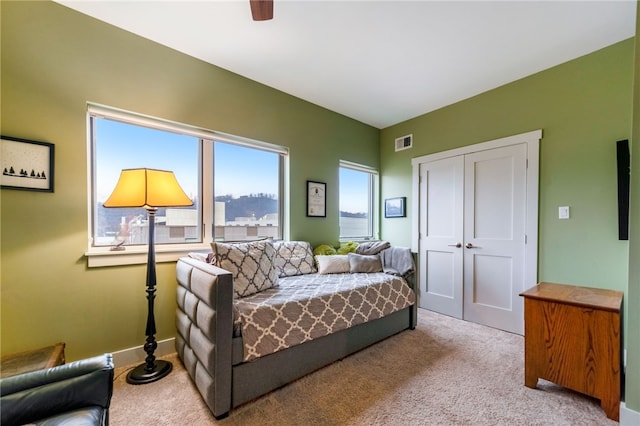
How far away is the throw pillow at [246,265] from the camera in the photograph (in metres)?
2.03

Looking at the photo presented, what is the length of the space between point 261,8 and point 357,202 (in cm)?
292

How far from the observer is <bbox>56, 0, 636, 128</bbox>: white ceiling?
6.16 feet

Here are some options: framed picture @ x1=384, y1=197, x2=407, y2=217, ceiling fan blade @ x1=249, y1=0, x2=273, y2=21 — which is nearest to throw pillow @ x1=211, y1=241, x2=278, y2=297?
ceiling fan blade @ x1=249, y1=0, x2=273, y2=21

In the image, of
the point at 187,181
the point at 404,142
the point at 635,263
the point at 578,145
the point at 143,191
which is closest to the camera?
the point at 635,263

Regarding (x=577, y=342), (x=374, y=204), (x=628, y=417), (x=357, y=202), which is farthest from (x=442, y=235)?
(x=628, y=417)

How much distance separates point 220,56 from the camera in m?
2.45

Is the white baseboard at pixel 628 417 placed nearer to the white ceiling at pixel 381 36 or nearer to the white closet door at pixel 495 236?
the white closet door at pixel 495 236

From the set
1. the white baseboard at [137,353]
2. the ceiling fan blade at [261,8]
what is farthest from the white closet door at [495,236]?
the white baseboard at [137,353]

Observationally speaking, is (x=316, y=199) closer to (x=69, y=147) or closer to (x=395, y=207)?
(x=395, y=207)

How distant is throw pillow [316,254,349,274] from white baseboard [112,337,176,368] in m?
1.48

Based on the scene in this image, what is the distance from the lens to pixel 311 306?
1.96 m

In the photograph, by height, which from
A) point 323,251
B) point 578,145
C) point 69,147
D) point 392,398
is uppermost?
point 578,145

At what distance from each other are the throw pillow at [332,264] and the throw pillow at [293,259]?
9cm

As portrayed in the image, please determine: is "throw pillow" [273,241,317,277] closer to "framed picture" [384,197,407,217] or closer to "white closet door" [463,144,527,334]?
"framed picture" [384,197,407,217]
